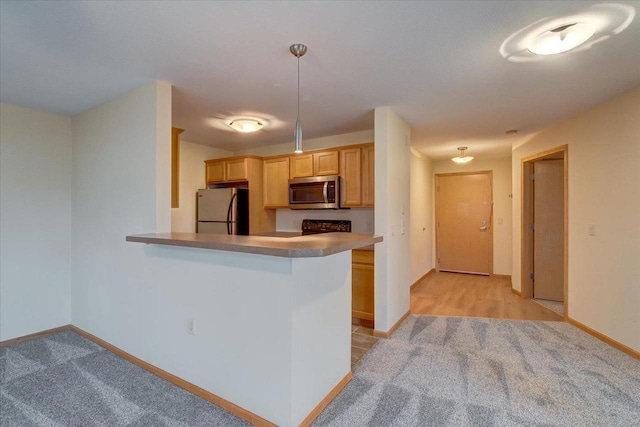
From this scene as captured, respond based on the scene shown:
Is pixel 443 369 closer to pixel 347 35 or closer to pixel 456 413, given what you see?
pixel 456 413

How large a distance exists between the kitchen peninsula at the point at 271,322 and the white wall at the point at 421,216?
337 cm

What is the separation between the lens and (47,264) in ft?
10.7

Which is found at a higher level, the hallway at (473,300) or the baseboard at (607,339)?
the baseboard at (607,339)

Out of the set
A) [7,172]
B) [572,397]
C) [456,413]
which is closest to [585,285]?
[572,397]

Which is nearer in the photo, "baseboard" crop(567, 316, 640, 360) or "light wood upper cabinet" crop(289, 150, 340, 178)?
"baseboard" crop(567, 316, 640, 360)

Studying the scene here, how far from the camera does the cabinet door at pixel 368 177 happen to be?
3723 millimetres

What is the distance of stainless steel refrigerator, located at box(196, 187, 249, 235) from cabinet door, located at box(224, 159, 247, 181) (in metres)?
0.26

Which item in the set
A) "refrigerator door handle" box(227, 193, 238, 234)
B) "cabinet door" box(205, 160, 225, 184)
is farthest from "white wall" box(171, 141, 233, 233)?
"refrigerator door handle" box(227, 193, 238, 234)

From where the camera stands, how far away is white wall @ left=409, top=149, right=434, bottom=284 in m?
5.24

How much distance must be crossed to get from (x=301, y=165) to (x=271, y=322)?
281cm

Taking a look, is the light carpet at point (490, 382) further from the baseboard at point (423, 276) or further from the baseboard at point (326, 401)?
the baseboard at point (423, 276)

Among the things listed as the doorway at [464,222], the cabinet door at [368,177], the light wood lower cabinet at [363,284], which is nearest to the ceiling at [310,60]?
the cabinet door at [368,177]

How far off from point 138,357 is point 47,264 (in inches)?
68.3

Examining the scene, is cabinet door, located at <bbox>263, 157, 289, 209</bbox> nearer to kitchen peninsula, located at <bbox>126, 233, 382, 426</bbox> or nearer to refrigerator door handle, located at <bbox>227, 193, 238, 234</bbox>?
refrigerator door handle, located at <bbox>227, 193, 238, 234</bbox>
